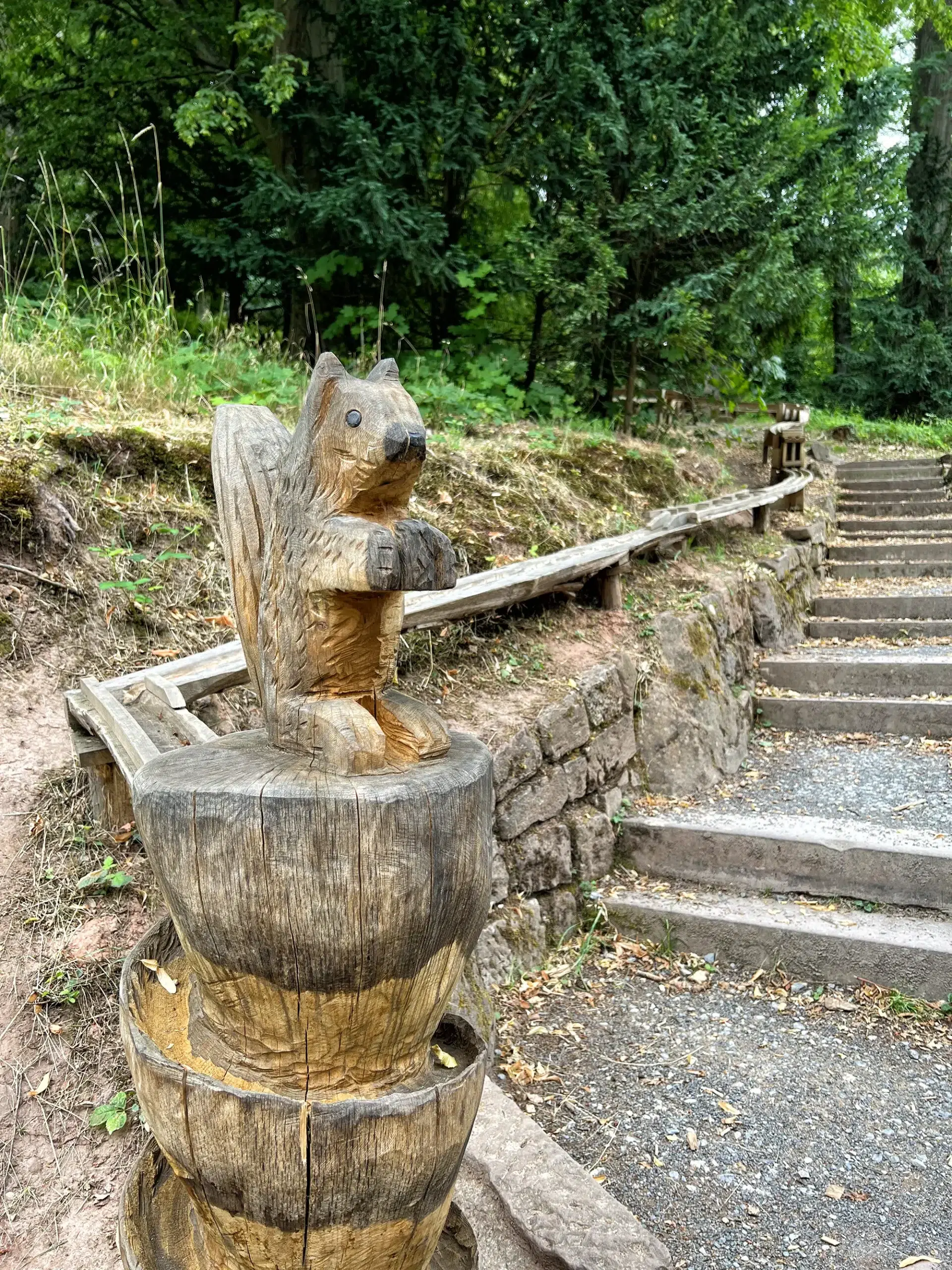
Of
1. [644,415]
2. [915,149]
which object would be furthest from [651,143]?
[915,149]

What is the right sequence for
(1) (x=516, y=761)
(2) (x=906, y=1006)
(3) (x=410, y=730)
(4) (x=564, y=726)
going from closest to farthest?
1. (3) (x=410, y=730)
2. (2) (x=906, y=1006)
3. (1) (x=516, y=761)
4. (4) (x=564, y=726)

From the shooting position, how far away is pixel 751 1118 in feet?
10.1

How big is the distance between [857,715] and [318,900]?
5636 mm

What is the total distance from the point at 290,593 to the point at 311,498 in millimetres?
157

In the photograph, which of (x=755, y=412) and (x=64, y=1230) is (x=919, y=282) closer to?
(x=755, y=412)

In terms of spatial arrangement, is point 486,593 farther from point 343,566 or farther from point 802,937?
point 343,566

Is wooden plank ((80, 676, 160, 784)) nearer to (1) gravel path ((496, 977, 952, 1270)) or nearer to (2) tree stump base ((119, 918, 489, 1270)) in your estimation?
(2) tree stump base ((119, 918, 489, 1270))

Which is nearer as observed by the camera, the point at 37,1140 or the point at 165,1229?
the point at 165,1229

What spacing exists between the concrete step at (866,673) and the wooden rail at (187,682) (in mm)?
2224

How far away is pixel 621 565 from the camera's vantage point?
5.51 meters

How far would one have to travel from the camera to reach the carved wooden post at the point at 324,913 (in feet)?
Answer: 3.94

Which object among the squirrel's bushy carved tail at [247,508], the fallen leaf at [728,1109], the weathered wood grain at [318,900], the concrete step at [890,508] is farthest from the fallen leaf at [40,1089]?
the concrete step at [890,508]

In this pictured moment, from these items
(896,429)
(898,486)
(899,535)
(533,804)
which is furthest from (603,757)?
(896,429)

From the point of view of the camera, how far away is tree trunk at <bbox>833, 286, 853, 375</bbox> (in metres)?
16.8
